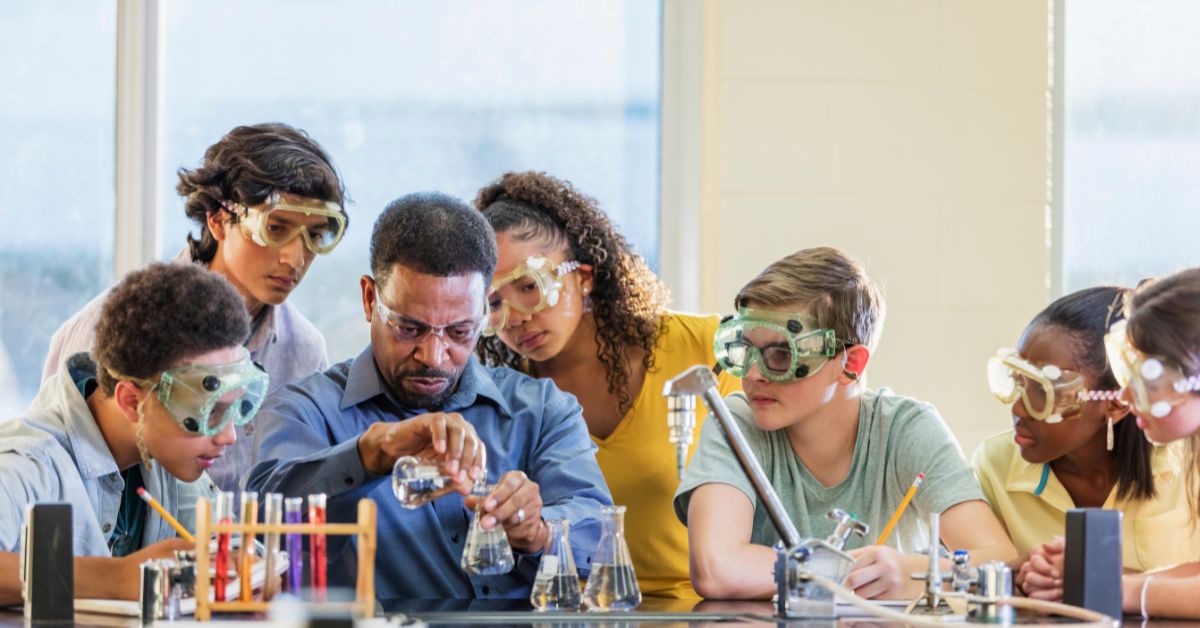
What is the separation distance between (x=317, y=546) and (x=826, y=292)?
1.06m

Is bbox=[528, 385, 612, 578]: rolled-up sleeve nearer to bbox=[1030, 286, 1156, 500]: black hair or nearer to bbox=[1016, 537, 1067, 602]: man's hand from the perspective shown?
bbox=[1016, 537, 1067, 602]: man's hand

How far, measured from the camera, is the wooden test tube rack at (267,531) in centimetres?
168

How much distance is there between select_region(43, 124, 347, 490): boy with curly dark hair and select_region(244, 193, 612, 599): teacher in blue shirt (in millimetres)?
416

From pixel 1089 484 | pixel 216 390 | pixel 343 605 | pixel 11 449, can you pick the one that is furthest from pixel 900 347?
pixel 343 605

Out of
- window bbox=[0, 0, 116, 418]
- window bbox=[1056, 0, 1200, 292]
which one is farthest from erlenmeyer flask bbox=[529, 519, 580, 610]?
window bbox=[1056, 0, 1200, 292]

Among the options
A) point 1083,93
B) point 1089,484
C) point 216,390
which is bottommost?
point 1089,484

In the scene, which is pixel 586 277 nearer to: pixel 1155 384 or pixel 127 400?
pixel 127 400

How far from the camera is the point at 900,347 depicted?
11.4ft

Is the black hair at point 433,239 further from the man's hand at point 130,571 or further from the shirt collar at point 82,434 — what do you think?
the man's hand at point 130,571

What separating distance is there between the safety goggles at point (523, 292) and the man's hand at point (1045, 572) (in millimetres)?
1071

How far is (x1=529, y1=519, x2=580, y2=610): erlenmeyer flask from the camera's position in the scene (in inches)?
77.5

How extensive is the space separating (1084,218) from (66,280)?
8.79 ft

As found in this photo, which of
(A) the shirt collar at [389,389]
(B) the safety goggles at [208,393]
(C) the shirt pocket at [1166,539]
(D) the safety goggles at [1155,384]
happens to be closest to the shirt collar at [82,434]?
(B) the safety goggles at [208,393]

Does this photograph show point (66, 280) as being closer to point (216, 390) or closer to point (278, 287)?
point (278, 287)
